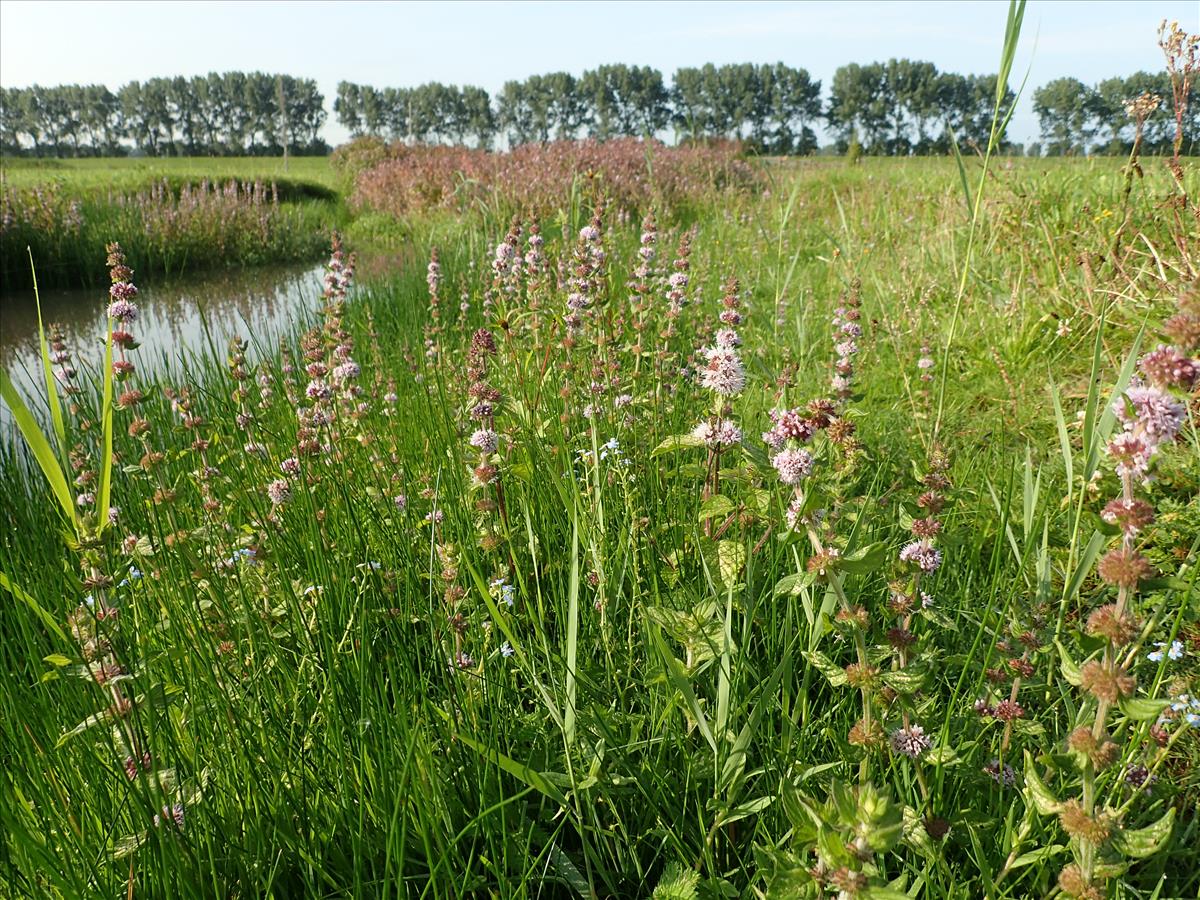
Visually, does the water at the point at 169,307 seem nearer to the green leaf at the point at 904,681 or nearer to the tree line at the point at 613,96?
the green leaf at the point at 904,681

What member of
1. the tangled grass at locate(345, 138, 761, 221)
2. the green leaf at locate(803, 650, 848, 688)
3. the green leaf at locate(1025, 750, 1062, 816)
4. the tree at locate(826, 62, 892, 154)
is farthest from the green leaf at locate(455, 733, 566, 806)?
the tree at locate(826, 62, 892, 154)

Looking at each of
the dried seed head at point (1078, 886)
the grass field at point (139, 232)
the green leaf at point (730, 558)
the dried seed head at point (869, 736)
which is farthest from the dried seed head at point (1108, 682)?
the grass field at point (139, 232)

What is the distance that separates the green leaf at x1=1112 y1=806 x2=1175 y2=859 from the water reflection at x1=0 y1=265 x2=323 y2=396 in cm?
753

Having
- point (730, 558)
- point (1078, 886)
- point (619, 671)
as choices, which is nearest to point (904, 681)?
point (1078, 886)

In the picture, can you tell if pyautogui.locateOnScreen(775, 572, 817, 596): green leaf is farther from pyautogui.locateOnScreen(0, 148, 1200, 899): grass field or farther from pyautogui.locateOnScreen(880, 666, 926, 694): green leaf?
pyautogui.locateOnScreen(880, 666, 926, 694): green leaf

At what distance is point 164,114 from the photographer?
120 meters

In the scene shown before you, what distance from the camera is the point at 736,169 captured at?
17.4 meters

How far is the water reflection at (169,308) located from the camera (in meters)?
8.61

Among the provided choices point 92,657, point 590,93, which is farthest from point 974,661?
point 590,93

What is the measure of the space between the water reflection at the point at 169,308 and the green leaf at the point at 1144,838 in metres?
7.53

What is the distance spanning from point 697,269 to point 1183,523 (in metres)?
4.28

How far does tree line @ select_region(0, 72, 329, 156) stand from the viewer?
113750 millimetres

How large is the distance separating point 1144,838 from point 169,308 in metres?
11.9

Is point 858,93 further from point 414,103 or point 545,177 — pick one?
point 545,177
